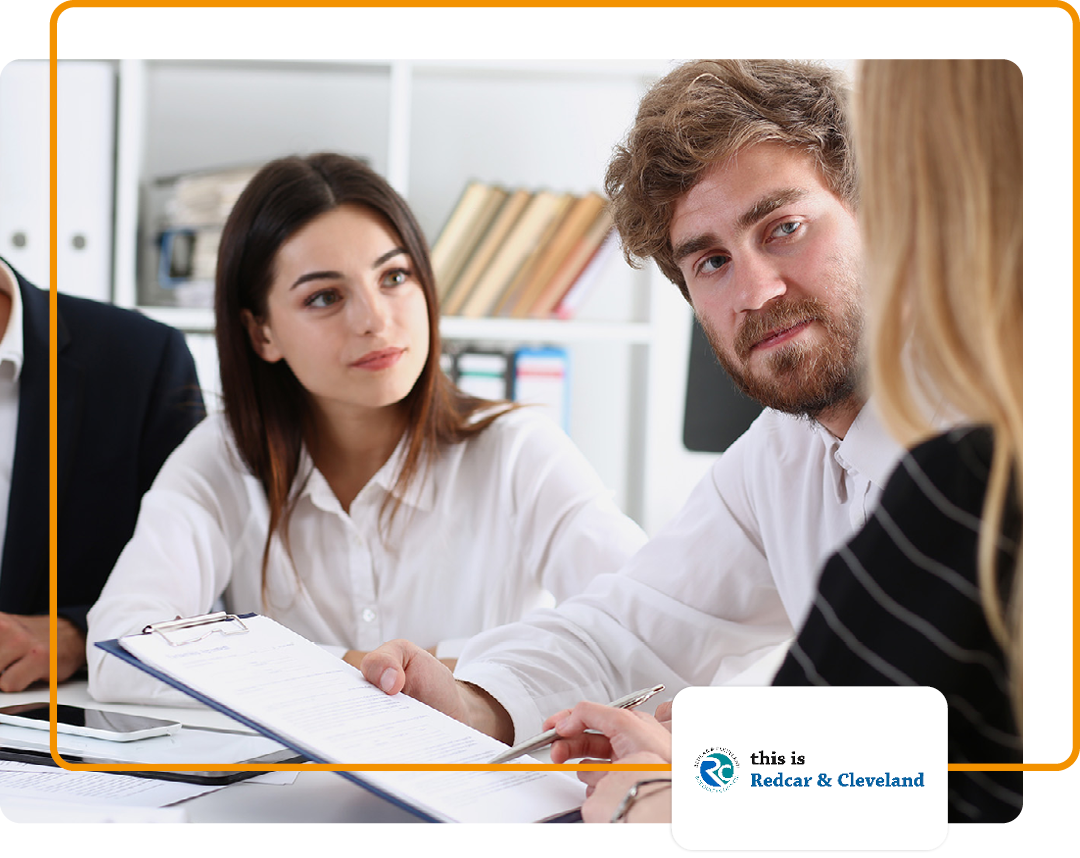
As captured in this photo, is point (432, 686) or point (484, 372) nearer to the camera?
point (432, 686)

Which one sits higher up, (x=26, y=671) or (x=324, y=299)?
(x=324, y=299)

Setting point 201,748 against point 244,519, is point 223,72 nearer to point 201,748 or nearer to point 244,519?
point 244,519

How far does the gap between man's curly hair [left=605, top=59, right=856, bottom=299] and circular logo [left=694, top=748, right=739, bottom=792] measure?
1.24 feet

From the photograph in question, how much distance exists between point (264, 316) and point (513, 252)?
10.3 inches

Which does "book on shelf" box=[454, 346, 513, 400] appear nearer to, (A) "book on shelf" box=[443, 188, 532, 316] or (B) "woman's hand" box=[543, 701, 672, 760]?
(A) "book on shelf" box=[443, 188, 532, 316]

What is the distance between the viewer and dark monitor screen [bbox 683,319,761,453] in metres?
0.83

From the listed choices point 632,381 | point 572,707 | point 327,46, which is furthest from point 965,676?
point 327,46

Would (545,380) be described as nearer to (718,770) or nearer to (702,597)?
(702,597)

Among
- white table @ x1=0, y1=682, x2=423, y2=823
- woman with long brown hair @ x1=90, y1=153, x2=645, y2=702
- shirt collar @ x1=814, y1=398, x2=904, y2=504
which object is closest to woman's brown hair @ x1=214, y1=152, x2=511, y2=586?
woman with long brown hair @ x1=90, y1=153, x2=645, y2=702

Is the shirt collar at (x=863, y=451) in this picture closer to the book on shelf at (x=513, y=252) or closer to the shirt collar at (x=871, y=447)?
the shirt collar at (x=871, y=447)

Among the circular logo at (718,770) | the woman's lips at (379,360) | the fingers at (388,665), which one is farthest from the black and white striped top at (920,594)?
the woman's lips at (379,360)

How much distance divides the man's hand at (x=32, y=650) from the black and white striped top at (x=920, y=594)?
622 millimetres

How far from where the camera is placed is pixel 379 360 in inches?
34.3

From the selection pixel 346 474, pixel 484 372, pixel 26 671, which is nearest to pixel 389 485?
pixel 346 474
